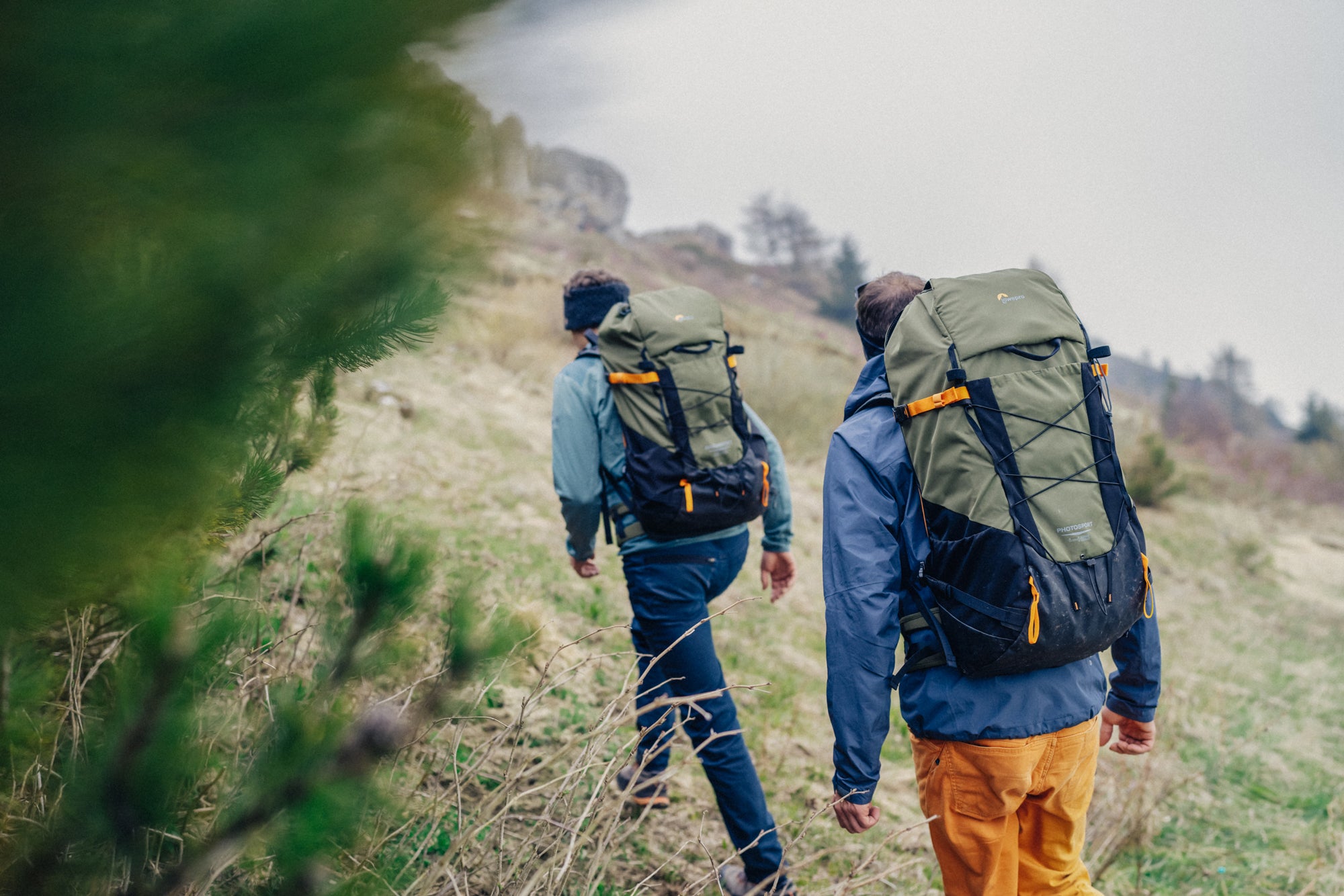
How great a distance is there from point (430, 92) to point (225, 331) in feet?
0.73

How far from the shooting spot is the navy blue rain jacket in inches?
63.3

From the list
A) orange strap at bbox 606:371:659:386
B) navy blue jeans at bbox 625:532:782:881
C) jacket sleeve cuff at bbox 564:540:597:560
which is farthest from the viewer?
jacket sleeve cuff at bbox 564:540:597:560

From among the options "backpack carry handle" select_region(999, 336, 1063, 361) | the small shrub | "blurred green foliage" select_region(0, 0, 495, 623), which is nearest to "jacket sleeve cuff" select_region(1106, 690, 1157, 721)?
"backpack carry handle" select_region(999, 336, 1063, 361)

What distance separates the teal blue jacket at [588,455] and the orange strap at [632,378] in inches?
3.2

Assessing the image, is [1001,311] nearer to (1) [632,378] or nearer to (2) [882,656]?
(2) [882,656]

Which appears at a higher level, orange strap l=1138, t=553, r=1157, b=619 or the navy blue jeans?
orange strap l=1138, t=553, r=1157, b=619

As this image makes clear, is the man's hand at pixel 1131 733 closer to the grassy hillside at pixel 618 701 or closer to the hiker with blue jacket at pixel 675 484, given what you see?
the grassy hillside at pixel 618 701

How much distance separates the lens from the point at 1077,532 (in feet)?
5.14

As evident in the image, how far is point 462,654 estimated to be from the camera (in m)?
0.98

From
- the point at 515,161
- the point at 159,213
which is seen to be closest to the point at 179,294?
the point at 159,213

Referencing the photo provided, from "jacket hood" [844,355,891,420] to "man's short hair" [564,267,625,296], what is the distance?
110 cm

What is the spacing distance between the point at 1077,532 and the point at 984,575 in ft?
0.75

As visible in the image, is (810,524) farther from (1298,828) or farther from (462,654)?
(462,654)

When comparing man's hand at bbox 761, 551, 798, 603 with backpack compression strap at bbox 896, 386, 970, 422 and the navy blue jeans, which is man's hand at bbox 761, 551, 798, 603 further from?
backpack compression strap at bbox 896, 386, 970, 422
